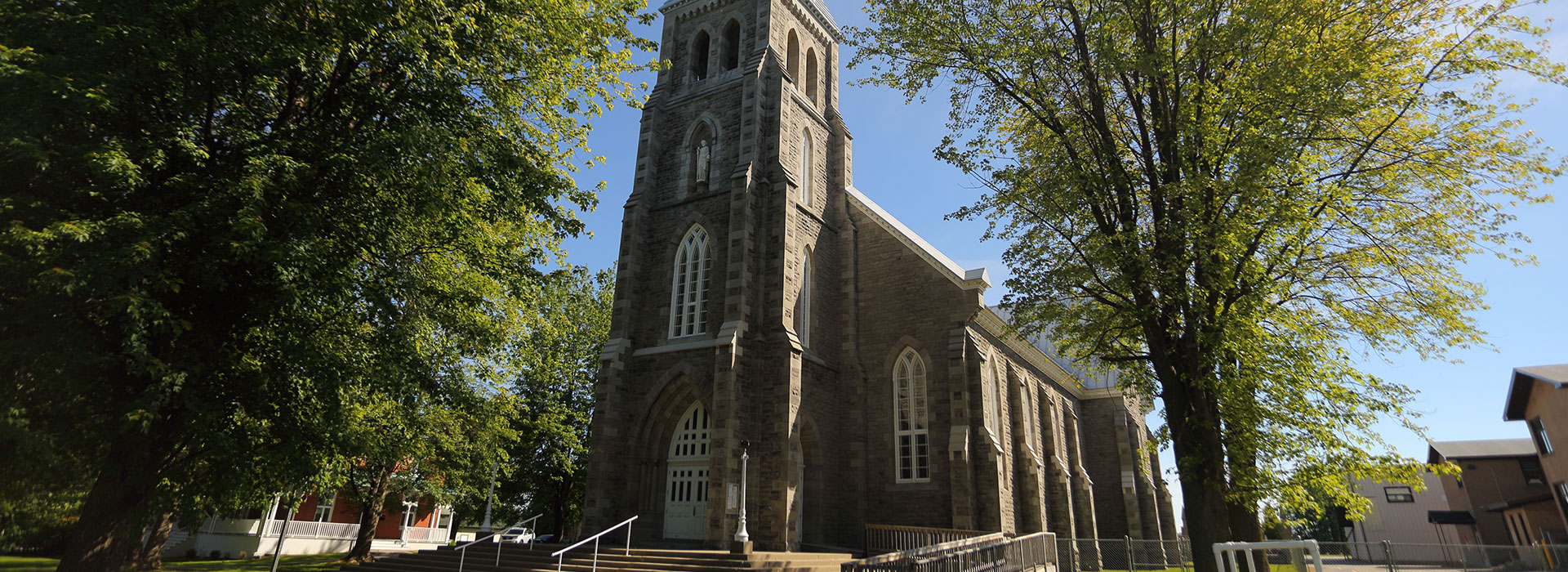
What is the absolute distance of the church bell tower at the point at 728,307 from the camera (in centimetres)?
1845

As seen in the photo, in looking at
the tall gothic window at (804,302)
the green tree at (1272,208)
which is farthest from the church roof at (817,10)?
the green tree at (1272,208)

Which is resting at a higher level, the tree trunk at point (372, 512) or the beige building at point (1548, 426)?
the beige building at point (1548, 426)

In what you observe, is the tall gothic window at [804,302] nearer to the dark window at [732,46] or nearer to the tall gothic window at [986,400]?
the tall gothic window at [986,400]

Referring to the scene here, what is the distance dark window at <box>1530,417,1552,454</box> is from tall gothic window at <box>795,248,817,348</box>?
30212 millimetres

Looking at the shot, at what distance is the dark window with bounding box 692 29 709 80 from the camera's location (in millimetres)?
25703

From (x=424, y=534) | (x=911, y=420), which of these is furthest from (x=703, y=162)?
(x=424, y=534)

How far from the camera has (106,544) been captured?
936 centimetres

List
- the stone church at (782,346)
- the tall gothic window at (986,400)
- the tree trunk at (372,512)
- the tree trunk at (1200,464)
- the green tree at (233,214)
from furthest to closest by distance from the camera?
the tree trunk at (372,512) → the tall gothic window at (986,400) → the stone church at (782,346) → the tree trunk at (1200,464) → the green tree at (233,214)

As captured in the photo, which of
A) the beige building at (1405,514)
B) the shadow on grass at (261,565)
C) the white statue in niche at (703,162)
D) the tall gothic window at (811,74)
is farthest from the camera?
the beige building at (1405,514)

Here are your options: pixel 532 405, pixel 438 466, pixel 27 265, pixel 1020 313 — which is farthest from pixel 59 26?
pixel 532 405

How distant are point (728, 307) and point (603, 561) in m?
6.97

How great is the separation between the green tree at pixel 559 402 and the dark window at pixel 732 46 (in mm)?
9532

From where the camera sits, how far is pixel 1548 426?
1139 inches

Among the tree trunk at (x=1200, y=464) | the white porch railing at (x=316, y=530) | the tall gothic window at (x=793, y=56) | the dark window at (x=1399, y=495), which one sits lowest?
the white porch railing at (x=316, y=530)
